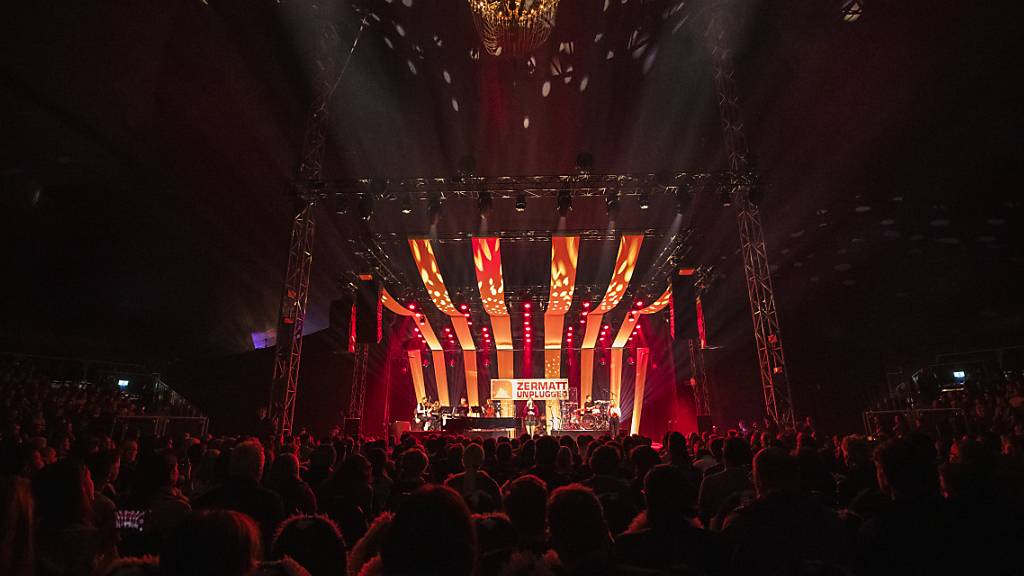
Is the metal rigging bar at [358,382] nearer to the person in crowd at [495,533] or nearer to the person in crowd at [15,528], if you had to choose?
the person in crowd at [495,533]

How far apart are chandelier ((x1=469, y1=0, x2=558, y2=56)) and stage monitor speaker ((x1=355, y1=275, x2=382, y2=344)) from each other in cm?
897

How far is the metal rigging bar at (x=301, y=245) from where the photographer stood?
10.1 metres

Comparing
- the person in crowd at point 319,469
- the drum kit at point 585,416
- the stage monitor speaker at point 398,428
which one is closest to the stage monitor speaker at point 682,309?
the drum kit at point 585,416

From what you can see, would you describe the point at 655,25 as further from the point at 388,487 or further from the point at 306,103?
the point at 388,487

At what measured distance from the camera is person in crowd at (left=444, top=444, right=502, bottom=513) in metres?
3.51

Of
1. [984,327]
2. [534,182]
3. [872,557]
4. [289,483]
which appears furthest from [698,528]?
[984,327]

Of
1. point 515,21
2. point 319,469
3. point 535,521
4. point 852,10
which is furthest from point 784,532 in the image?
point 852,10

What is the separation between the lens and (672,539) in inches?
80.2

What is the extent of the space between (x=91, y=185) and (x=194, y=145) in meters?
2.48

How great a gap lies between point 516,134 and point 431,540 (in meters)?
10.8

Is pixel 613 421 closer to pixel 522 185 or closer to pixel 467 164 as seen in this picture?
pixel 522 185

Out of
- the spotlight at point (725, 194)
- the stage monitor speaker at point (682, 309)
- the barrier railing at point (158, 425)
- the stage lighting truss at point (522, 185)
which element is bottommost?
the barrier railing at point (158, 425)

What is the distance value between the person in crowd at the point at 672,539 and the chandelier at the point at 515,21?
6227 mm

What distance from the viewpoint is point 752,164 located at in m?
10.2
